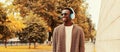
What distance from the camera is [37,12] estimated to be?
2071 inches

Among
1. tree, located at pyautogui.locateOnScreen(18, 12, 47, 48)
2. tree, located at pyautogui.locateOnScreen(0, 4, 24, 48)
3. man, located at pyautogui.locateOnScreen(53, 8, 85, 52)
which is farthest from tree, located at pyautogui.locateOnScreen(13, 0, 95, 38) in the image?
man, located at pyautogui.locateOnScreen(53, 8, 85, 52)

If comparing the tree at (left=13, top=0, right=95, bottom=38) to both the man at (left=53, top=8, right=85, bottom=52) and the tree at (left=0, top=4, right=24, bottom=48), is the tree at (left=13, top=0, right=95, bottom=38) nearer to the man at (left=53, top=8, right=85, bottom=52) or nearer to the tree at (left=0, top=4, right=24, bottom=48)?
the tree at (left=0, top=4, right=24, bottom=48)

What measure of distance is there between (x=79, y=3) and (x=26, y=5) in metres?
8.20

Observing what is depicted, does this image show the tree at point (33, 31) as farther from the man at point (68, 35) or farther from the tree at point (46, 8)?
the man at point (68, 35)

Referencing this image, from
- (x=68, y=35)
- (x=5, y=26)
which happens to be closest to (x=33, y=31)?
(x=5, y=26)

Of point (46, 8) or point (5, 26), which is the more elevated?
point (46, 8)

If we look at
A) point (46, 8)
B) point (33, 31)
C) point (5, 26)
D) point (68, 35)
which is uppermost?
point (46, 8)

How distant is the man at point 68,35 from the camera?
4.26 metres

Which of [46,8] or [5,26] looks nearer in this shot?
[5,26]

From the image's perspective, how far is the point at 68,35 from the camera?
4.27 m

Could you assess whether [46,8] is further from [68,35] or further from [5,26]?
[68,35]

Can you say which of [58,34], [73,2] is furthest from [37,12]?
[58,34]

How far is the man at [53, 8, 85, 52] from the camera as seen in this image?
4.26 m

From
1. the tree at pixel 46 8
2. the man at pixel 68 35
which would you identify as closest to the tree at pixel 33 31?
the tree at pixel 46 8
